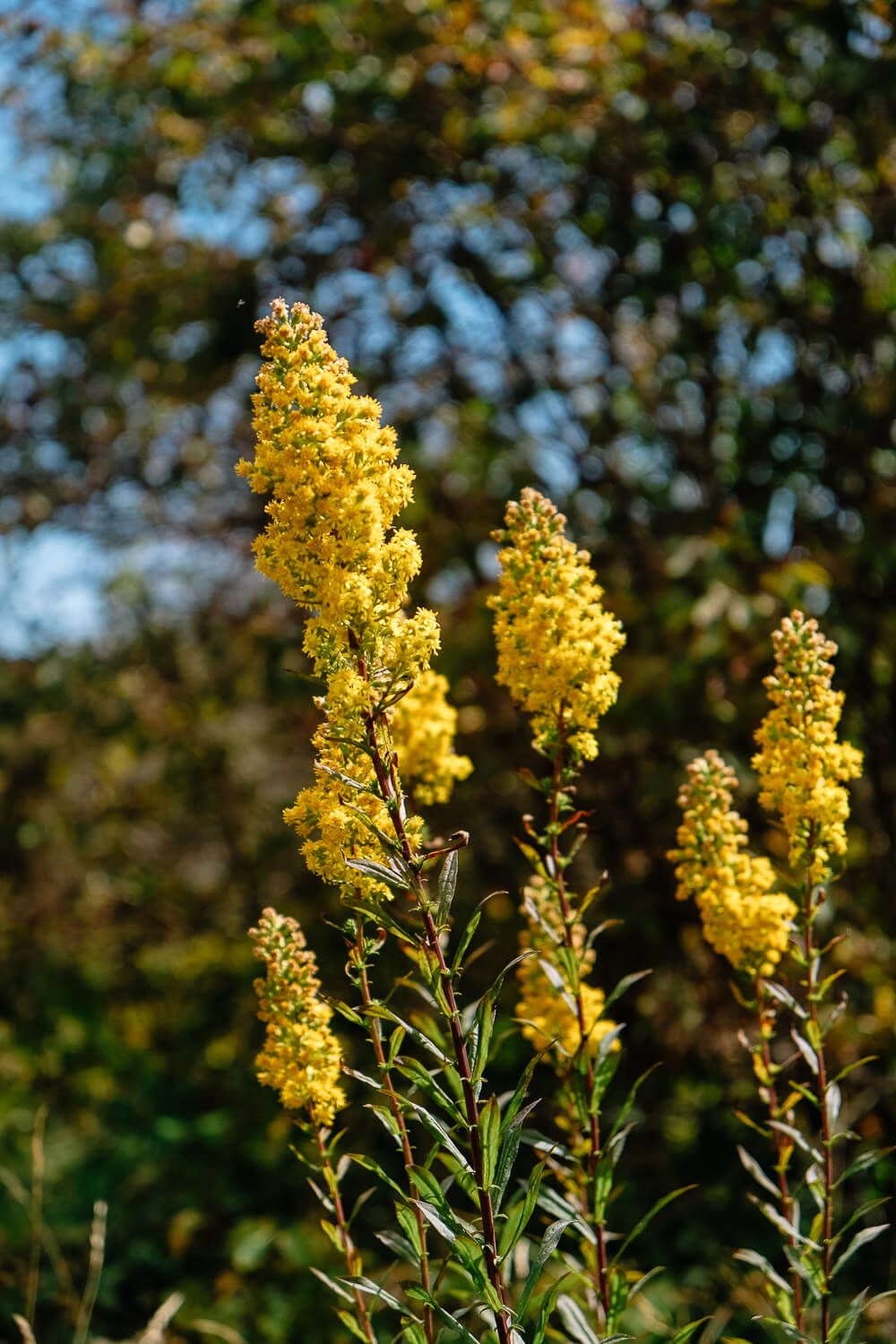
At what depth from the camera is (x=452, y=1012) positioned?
1346 millimetres

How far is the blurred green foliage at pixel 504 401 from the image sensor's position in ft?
11.2

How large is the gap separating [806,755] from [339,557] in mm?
760

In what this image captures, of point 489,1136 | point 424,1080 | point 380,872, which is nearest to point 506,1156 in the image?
point 489,1136

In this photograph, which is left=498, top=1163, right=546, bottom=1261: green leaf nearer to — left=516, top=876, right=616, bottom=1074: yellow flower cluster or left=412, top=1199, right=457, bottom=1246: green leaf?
left=412, top=1199, right=457, bottom=1246: green leaf

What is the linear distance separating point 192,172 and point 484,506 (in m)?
2.06

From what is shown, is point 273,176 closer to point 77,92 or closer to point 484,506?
point 77,92

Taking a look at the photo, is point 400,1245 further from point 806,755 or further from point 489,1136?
point 806,755

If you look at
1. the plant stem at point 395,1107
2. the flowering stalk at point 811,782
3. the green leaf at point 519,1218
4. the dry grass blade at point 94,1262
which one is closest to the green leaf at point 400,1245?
the plant stem at point 395,1107

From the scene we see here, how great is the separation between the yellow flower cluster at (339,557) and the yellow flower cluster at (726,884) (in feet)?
1.73

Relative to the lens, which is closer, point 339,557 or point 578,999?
point 339,557

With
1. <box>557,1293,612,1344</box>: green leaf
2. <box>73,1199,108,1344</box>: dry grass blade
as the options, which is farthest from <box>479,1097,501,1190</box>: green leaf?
<box>73,1199,108,1344</box>: dry grass blade

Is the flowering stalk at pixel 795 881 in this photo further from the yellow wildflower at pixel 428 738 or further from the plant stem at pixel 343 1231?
the plant stem at pixel 343 1231

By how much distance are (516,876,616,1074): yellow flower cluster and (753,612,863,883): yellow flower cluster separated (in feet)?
1.25

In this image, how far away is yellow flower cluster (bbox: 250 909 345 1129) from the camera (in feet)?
5.21
